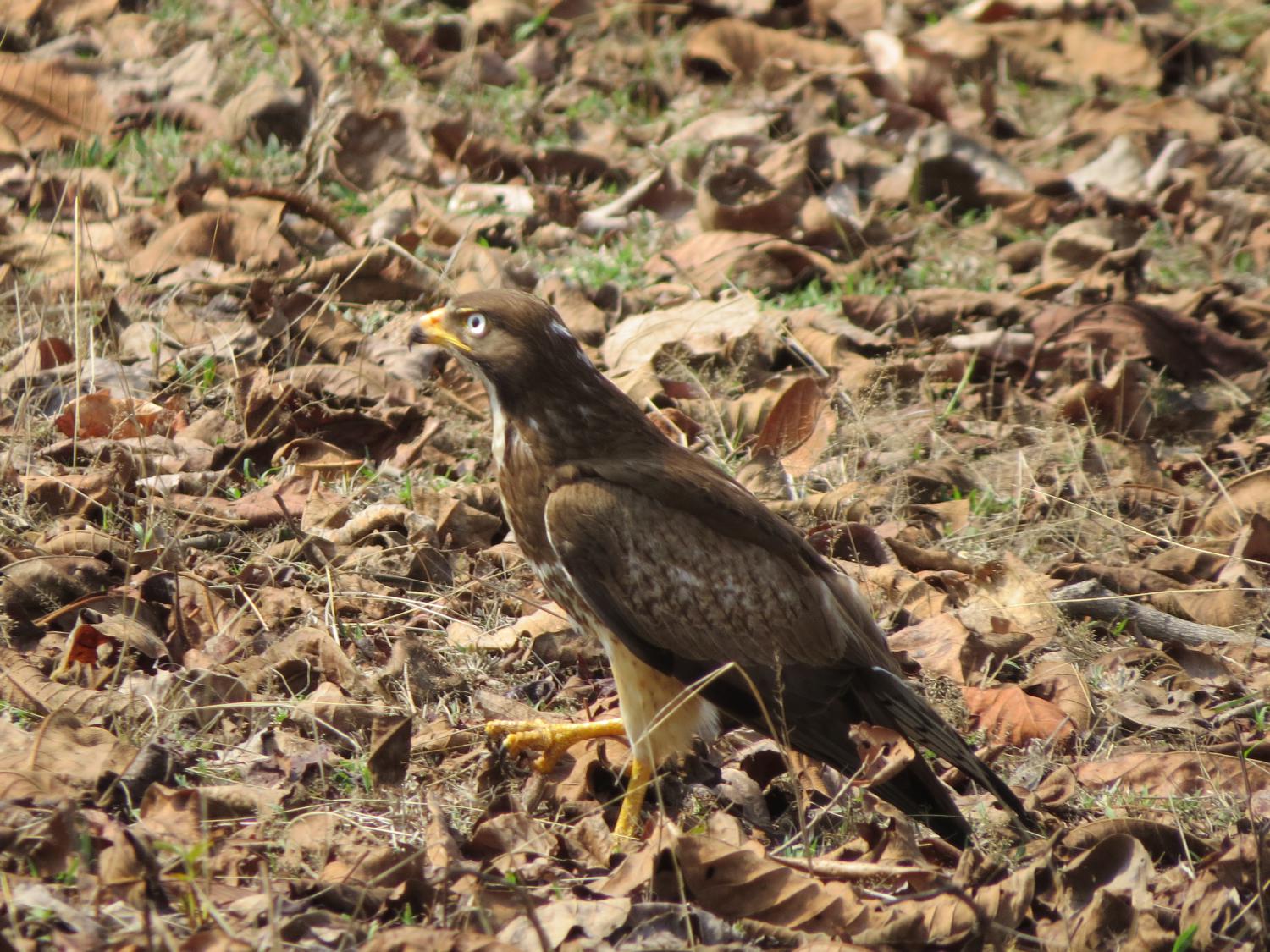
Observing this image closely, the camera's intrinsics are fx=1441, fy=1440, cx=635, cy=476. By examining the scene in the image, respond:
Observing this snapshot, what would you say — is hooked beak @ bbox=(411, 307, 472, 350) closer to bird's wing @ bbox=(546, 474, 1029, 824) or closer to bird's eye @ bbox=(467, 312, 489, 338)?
bird's eye @ bbox=(467, 312, 489, 338)

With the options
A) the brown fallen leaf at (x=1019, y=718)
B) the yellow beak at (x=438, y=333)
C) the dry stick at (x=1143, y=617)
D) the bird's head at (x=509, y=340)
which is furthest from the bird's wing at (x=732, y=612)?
the dry stick at (x=1143, y=617)

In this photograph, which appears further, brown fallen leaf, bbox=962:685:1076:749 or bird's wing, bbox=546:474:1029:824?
brown fallen leaf, bbox=962:685:1076:749

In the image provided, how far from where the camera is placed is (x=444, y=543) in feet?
18.6

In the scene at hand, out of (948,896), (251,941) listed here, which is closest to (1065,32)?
(948,896)

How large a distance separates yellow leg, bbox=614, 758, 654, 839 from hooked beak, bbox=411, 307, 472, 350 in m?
1.55

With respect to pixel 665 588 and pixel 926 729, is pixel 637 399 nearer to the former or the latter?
pixel 665 588

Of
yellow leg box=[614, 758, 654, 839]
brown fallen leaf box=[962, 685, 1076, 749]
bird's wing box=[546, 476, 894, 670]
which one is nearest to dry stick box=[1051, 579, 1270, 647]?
brown fallen leaf box=[962, 685, 1076, 749]

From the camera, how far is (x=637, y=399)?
6555mm

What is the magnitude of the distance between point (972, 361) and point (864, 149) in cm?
215

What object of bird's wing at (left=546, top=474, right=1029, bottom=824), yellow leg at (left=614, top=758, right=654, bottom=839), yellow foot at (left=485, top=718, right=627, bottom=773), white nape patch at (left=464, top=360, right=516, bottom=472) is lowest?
yellow leg at (left=614, top=758, right=654, bottom=839)

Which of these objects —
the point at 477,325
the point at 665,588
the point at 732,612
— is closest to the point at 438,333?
the point at 477,325

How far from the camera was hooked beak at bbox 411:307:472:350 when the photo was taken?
16.4 ft

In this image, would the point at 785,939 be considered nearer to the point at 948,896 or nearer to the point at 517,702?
the point at 948,896

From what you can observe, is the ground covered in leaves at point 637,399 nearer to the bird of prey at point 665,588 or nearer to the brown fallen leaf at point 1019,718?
the brown fallen leaf at point 1019,718
